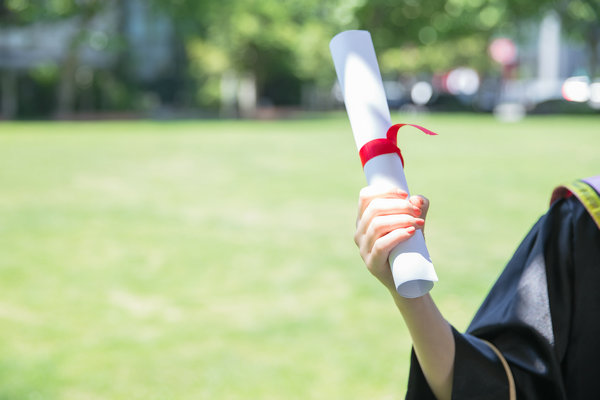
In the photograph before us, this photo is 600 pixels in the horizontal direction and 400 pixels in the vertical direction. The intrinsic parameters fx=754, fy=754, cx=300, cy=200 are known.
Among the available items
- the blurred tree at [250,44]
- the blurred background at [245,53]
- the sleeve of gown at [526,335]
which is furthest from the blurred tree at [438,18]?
the sleeve of gown at [526,335]

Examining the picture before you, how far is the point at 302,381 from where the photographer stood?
439cm

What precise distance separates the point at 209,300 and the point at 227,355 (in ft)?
4.06

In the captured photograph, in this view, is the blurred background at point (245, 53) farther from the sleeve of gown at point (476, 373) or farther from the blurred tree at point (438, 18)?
the sleeve of gown at point (476, 373)

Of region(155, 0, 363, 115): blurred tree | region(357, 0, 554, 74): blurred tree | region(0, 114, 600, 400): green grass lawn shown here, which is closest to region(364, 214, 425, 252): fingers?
region(0, 114, 600, 400): green grass lawn

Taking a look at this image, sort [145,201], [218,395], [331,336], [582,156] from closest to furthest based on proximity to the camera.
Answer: [218,395] < [331,336] < [145,201] < [582,156]

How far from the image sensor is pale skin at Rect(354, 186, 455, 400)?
1.17 meters

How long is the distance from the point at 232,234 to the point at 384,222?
7.35m

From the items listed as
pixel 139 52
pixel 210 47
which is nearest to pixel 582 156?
pixel 210 47

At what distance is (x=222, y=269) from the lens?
6.91 metres

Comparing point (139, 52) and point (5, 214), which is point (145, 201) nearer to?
point (5, 214)

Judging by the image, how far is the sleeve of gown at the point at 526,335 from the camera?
1431 mm

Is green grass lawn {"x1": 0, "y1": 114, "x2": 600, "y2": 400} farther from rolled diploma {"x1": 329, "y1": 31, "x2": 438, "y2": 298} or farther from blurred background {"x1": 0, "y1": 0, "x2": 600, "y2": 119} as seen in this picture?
blurred background {"x1": 0, "y1": 0, "x2": 600, "y2": 119}

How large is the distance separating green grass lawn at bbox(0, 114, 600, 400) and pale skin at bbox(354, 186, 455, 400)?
2.85 m

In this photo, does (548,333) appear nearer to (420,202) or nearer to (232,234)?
(420,202)
